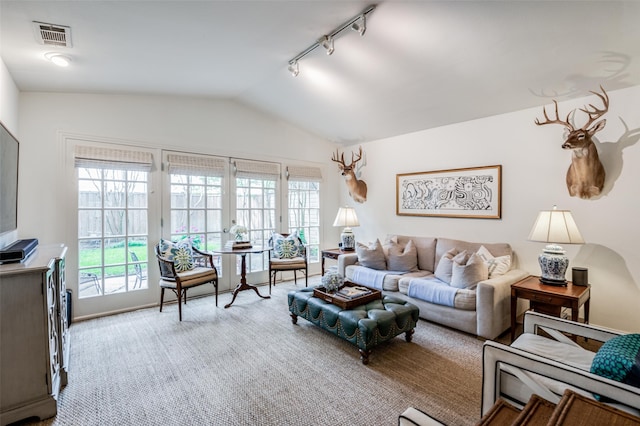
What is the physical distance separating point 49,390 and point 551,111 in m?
5.06

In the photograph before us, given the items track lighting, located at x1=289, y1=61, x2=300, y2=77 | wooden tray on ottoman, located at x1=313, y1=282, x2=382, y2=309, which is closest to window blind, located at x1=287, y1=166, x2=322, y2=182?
track lighting, located at x1=289, y1=61, x2=300, y2=77

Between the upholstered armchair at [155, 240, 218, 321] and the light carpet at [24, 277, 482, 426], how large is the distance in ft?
1.31

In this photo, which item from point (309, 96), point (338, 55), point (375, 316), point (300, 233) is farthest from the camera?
point (300, 233)

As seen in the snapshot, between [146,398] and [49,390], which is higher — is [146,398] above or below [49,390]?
below

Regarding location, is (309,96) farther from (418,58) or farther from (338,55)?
(418,58)

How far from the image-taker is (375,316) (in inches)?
103

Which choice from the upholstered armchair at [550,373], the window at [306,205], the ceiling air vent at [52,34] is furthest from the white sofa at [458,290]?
the ceiling air vent at [52,34]

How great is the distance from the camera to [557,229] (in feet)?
9.21

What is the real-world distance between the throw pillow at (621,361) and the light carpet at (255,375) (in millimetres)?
827

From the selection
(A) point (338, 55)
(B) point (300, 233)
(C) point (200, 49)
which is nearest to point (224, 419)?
Result: (C) point (200, 49)

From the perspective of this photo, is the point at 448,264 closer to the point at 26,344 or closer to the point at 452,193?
the point at 452,193

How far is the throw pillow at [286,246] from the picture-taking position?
4707mm

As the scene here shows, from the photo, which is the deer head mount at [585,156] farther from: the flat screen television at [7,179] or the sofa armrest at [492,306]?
the flat screen television at [7,179]

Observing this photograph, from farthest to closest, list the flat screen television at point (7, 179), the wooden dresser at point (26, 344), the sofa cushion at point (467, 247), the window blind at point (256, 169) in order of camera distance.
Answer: the window blind at point (256, 169) < the sofa cushion at point (467, 247) < the flat screen television at point (7, 179) < the wooden dresser at point (26, 344)
